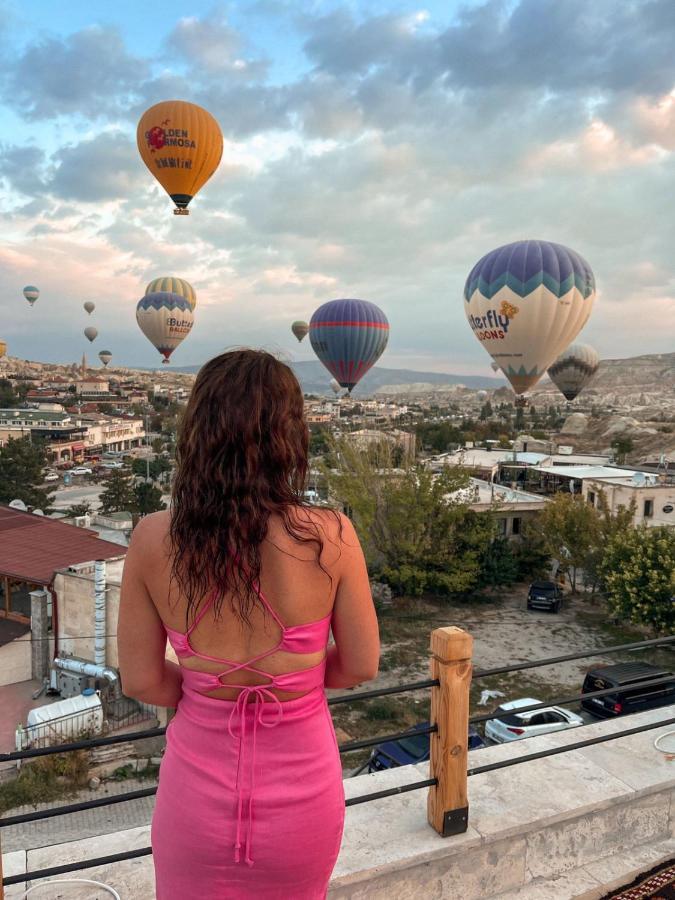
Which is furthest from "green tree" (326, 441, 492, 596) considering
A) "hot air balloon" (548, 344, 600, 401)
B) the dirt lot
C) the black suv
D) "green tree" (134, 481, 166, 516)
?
"hot air balloon" (548, 344, 600, 401)

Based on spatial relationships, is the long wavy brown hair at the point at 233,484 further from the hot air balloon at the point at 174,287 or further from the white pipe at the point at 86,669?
the hot air balloon at the point at 174,287

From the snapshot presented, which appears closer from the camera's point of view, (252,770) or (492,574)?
(252,770)

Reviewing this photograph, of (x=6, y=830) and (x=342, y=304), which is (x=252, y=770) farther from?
(x=342, y=304)

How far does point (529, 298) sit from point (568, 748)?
2358 centimetres

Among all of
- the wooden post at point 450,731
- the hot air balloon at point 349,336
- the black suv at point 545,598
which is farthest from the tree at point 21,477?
the wooden post at point 450,731

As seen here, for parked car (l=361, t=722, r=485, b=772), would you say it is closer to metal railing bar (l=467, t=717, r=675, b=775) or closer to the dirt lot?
the dirt lot

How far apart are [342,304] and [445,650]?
111 feet

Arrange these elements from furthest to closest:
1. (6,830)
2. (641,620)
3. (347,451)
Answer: (347,451)
(641,620)
(6,830)

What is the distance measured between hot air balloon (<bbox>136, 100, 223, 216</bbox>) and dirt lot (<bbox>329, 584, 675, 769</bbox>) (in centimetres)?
2040

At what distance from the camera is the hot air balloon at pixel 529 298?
80.6 ft

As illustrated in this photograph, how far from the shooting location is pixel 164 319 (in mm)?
41969

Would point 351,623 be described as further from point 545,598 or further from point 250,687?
point 545,598

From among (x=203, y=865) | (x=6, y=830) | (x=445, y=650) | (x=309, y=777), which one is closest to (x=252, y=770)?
(x=309, y=777)

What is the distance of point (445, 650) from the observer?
2.57m
